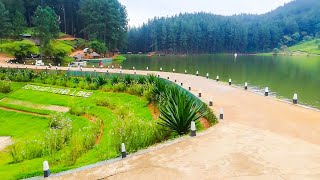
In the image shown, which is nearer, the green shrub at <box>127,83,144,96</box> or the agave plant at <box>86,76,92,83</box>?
the green shrub at <box>127,83,144,96</box>

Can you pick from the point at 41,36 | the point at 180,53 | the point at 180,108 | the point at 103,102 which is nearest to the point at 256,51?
the point at 180,53

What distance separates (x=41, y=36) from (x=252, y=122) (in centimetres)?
5569

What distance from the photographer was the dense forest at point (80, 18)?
269 ft

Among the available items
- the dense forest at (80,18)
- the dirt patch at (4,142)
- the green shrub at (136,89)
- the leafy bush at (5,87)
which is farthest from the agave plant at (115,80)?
the dense forest at (80,18)

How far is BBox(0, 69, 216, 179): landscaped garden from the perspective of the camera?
12.8 metres

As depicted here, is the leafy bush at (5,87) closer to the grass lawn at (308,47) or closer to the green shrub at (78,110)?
the green shrub at (78,110)

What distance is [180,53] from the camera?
435ft

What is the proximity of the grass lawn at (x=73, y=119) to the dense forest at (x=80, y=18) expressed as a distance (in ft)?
168

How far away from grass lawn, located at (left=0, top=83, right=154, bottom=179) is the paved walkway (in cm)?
178

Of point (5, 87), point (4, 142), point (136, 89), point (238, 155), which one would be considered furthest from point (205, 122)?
point (5, 87)

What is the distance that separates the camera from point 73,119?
79.1ft

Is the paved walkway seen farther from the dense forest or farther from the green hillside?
the green hillside

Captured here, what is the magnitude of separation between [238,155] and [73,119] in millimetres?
16309

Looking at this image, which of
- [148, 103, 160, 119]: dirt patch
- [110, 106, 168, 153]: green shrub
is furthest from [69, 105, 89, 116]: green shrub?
[110, 106, 168, 153]: green shrub
